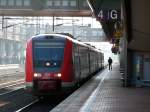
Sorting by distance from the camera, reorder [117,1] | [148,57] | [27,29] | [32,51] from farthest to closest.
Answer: [27,29]
[117,1]
[148,57]
[32,51]

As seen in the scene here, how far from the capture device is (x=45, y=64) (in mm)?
20656

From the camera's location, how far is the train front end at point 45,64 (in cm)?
2025

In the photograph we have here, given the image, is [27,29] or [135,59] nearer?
[135,59]

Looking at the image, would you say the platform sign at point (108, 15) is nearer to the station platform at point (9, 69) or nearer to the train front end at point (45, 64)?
the train front end at point (45, 64)

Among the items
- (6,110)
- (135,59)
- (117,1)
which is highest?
(117,1)

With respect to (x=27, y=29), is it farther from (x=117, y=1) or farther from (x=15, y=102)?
(x=15, y=102)

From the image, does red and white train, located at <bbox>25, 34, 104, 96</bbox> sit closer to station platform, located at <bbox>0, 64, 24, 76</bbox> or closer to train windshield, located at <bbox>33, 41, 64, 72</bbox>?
train windshield, located at <bbox>33, 41, 64, 72</bbox>

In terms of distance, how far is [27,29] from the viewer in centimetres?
10219

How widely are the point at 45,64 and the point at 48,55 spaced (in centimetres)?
44

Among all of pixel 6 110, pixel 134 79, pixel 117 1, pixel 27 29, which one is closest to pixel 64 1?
pixel 117 1

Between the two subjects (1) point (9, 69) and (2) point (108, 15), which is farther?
(1) point (9, 69)

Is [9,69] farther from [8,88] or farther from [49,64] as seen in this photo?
[49,64]

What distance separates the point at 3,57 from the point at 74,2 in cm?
5185

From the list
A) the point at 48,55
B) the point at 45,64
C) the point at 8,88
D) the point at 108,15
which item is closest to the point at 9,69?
the point at 8,88
